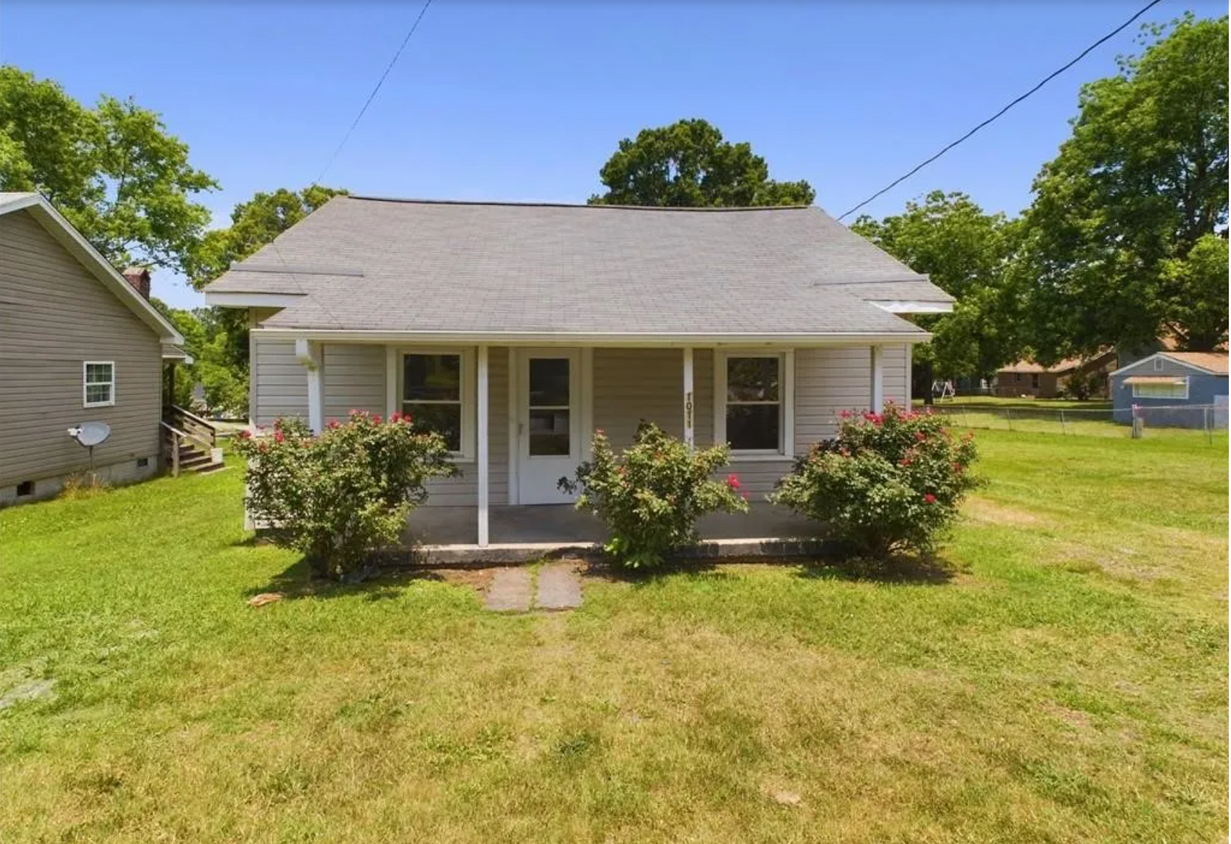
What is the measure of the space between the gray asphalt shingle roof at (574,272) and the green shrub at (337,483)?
1136 millimetres

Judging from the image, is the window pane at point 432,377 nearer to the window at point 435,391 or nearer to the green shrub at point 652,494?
the window at point 435,391

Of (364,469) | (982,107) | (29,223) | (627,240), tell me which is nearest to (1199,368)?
(982,107)

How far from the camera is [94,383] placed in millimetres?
13789

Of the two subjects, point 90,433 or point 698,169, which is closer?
point 90,433

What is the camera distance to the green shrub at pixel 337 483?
5605mm

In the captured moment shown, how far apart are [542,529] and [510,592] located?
1671 mm

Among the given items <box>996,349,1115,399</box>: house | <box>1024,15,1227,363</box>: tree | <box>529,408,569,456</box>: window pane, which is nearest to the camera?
<box>529,408,569,456</box>: window pane

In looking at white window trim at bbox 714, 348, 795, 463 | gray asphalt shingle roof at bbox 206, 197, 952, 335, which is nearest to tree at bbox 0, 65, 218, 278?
gray asphalt shingle roof at bbox 206, 197, 952, 335

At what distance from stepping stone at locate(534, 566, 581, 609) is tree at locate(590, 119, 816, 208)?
31.2 meters

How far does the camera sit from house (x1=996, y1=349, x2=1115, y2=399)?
156 feet

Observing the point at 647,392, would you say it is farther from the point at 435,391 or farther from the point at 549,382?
the point at 435,391

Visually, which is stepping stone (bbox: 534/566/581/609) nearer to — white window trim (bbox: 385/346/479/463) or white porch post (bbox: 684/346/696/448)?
white porch post (bbox: 684/346/696/448)

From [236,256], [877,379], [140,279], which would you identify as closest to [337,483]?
[877,379]

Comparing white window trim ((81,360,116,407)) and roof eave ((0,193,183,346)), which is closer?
roof eave ((0,193,183,346))
